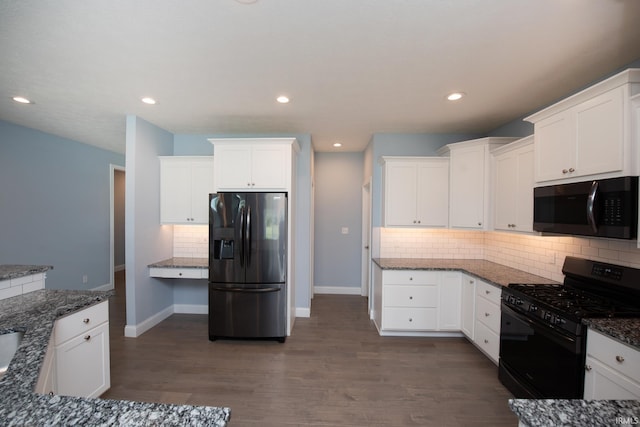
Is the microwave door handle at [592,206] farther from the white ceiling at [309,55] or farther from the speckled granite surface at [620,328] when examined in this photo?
the white ceiling at [309,55]

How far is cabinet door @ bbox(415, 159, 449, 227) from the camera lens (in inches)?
136

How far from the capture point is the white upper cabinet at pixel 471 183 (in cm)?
311

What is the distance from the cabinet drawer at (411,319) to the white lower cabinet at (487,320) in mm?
467

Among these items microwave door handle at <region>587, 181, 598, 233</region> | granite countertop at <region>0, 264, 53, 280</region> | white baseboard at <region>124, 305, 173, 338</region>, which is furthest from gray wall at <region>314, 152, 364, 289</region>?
granite countertop at <region>0, 264, 53, 280</region>

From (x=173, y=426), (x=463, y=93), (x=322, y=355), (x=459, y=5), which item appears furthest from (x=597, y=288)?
(x=173, y=426)

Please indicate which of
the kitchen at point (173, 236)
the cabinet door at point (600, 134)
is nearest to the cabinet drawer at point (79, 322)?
the kitchen at point (173, 236)

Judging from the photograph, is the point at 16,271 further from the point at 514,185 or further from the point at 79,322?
the point at 514,185

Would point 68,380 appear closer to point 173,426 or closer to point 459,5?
point 173,426

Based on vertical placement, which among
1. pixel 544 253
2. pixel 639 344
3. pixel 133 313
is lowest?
pixel 133 313

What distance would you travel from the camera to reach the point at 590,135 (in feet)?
6.11

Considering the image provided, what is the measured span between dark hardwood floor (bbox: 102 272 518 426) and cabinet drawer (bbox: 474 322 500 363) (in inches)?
5.5

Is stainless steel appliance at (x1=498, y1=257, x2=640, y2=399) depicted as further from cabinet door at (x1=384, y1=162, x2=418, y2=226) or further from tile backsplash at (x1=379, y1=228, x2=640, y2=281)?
cabinet door at (x1=384, y1=162, x2=418, y2=226)

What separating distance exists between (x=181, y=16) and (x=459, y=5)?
63.4 inches

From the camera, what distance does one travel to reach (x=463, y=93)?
2.53 m
